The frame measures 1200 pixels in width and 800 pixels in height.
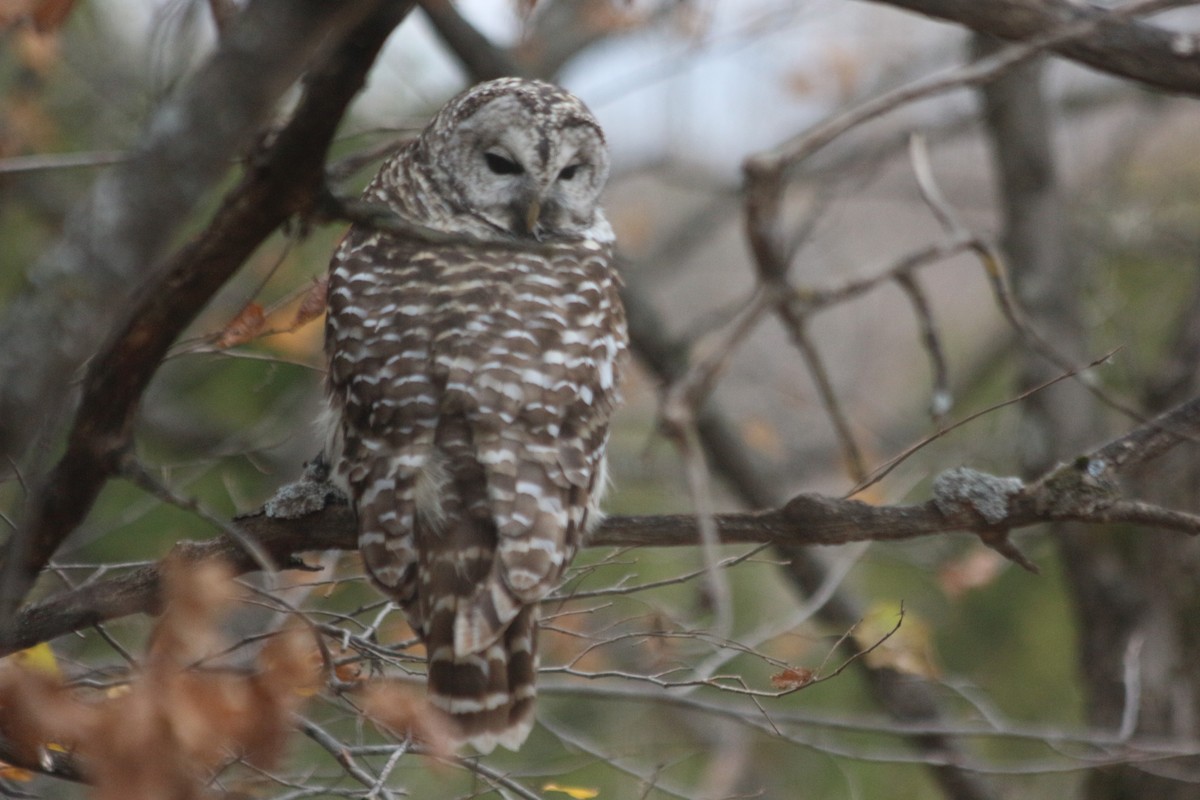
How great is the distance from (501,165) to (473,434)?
61.7 inches

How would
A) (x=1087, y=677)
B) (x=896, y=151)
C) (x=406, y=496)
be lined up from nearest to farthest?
(x=406, y=496), (x=1087, y=677), (x=896, y=151)

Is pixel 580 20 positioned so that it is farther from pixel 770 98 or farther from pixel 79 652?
pixel 79 652

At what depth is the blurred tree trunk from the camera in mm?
5805

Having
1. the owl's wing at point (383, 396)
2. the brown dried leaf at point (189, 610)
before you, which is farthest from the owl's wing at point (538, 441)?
the brown dried leaf at point (189, 610)

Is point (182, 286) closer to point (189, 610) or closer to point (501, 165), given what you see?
point (189, 610)

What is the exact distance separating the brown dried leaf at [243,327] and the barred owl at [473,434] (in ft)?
1.07

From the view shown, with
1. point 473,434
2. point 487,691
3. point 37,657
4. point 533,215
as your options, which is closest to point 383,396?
point 473,434

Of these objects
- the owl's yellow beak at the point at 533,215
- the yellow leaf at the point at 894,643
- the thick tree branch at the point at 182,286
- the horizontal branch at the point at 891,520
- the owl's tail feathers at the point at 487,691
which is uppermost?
the thick tree branch at the point at 182,286

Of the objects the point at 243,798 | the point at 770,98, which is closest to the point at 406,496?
the point at 243,798

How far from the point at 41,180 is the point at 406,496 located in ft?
18.9

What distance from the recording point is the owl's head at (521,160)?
448 cm

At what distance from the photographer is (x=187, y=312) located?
2354 mm

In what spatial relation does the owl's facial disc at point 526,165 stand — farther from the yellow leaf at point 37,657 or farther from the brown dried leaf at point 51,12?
the yellow leaf at point 37,657

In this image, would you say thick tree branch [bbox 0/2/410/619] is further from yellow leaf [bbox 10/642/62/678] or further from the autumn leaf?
the autumn leaf
